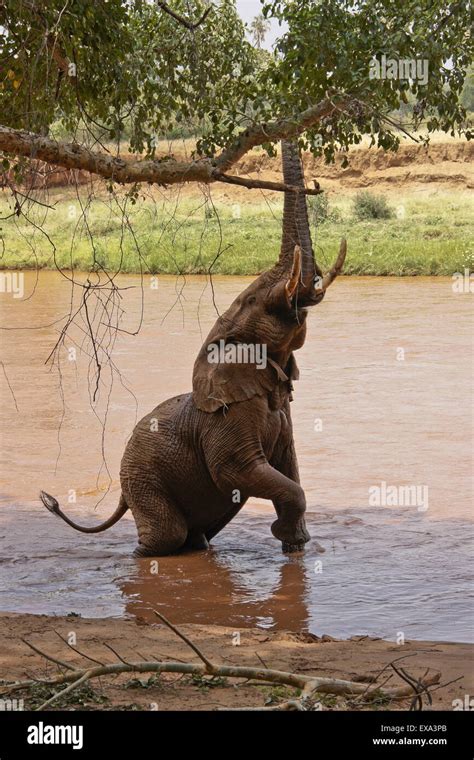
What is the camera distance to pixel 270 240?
34.7 m

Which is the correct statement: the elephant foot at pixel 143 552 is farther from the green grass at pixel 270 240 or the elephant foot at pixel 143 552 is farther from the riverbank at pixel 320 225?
the green grass at pixel 270 240

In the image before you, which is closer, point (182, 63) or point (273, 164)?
point (182, 63)

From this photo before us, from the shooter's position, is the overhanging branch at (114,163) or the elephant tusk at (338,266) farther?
the elephant tusk at (338,266)

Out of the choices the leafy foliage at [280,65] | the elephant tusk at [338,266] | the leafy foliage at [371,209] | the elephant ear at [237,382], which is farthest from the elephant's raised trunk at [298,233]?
the leafy foliage at [371,209]

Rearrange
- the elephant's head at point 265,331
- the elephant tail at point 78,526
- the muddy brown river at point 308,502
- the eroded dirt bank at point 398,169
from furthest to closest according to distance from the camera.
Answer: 1. the eroded dirt bank at point 398,169
2. the elephant tail at point 78,526
3. the elephant's head at point 265,331
4. the muddy brown river at point 308,502

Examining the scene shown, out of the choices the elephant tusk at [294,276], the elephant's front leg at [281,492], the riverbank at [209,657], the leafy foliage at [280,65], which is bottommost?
the riverbank at [209,657]

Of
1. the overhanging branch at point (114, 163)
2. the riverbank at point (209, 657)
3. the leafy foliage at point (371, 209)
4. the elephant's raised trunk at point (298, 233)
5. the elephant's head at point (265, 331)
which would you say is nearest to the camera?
the riverbank at point (209, 657)

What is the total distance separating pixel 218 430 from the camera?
809 cm

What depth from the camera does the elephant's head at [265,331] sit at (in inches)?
305

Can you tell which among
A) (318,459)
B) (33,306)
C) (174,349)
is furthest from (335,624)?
(33,306)

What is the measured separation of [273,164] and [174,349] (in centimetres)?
2721

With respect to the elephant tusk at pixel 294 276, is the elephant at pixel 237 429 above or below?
below

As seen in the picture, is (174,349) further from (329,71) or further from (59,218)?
(59,218)
